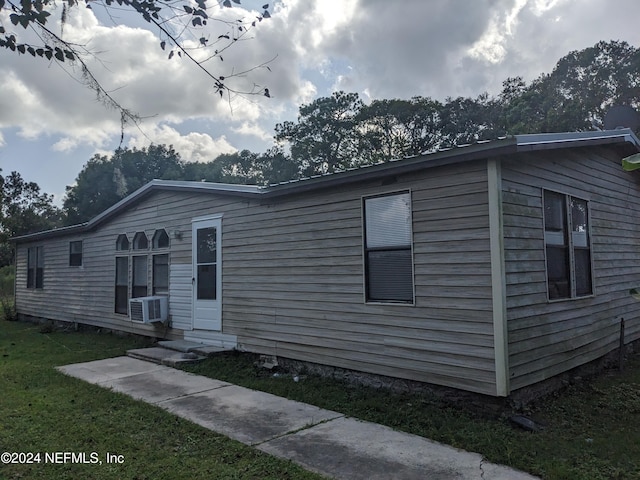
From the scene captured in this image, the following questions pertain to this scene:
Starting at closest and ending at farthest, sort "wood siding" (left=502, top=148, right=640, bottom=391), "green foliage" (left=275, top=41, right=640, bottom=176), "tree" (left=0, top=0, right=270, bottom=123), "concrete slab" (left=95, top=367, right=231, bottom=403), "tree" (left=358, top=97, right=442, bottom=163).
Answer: "tree" (left=0, top=0, right=270, bottom=123), "wood siding" (left=502, top=148, right=640, bottom=391), "concrete slab" (left=95, top=367, right=231, bottom=403), "green foliage" (left=275, top=41, right=640, bottom=176), "tree" (left=358, top=97, right=442, bottom=163)

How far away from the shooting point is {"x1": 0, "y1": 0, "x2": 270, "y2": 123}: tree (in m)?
3.05

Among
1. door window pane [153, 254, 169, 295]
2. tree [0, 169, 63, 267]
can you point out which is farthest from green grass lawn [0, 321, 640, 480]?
tree [0, 169, 63, 267]

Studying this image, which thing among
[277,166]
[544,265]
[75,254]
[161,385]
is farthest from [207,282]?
[277,166]

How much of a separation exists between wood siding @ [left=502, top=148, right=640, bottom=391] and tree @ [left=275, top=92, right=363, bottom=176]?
21.9 m

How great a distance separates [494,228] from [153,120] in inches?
131

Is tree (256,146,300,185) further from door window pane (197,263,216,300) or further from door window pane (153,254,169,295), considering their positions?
door window pane (197,263,216,300)

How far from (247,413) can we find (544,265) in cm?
369

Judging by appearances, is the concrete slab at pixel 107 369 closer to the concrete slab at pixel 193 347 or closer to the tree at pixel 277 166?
the concrete slab at pixel 193 347

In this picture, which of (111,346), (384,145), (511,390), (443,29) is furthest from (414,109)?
(511,390)

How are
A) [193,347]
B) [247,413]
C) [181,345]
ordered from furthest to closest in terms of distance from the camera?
1. [181,345]
2. [193,347]
3. [247,413]

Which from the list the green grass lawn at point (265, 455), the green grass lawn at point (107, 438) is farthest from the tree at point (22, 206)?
the green grass lawn at point (265, 455)

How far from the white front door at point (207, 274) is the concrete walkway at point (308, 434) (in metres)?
1.85

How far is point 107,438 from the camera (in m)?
3.95

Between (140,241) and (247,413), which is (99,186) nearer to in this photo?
(140,241)
